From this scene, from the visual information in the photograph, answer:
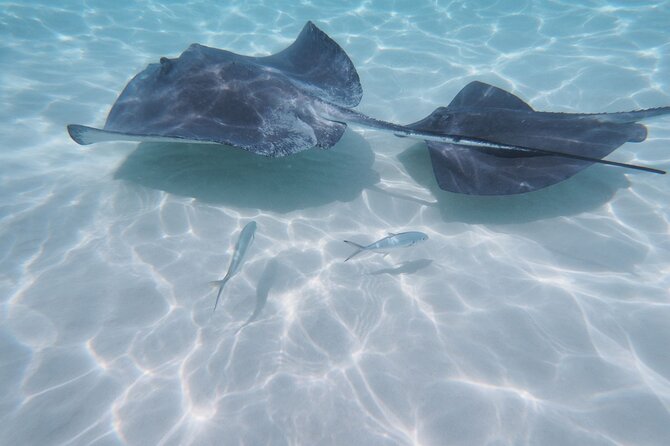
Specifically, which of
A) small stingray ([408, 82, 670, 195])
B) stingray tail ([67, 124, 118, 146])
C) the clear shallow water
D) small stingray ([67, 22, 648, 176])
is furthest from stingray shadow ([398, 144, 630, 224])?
stingray tail ([67, 124, 118, 146])

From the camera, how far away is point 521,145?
513 centimetres

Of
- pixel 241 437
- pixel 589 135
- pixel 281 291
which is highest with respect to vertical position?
pixel 589 135

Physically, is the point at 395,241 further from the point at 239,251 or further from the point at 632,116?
the point at 632,116

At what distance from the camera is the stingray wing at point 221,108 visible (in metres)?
4.84

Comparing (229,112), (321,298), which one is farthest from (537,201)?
(229,112)

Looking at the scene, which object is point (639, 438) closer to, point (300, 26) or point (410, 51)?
point (410, 51)

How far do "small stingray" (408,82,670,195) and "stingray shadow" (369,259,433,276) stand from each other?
39.0 inches

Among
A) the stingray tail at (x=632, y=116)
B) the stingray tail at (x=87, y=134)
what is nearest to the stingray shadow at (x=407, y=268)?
the stingray tail at (x=632, y=116)

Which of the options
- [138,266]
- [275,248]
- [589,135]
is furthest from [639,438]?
[138,266]

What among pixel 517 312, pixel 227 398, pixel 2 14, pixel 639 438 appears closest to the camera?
pixel 639 438

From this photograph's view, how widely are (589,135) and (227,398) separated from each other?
532 cm

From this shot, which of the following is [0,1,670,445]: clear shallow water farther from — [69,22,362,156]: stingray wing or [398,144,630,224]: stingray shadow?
[69,22,362,156]: stingray wing

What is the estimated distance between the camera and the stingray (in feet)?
15.7

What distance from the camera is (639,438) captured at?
3168 mm
